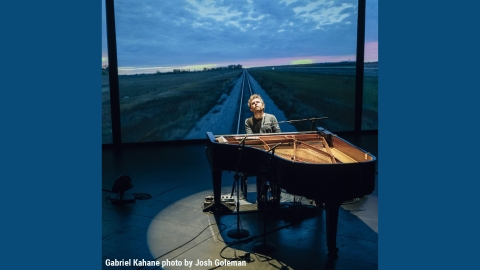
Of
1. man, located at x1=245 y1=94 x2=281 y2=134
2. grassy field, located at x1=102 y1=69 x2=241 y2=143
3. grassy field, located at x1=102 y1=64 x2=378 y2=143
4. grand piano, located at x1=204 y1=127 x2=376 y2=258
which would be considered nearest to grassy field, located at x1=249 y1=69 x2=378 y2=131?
grassy field, located at x1=102 y1=64 x2=378 y2=143

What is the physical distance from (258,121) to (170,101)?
4.83m

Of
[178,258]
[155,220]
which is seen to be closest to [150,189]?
[155,220]

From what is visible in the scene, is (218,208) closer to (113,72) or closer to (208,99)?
(113,72)

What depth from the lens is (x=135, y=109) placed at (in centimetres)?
914

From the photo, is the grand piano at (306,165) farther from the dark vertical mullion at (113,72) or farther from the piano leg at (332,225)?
the dark vertical mullion at (113,72)

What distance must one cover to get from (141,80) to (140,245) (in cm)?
564

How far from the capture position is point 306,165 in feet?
10.8

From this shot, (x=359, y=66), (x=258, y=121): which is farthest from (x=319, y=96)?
(x=258, y=121)

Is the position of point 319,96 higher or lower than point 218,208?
higher

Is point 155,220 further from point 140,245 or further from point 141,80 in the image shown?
point 141,80

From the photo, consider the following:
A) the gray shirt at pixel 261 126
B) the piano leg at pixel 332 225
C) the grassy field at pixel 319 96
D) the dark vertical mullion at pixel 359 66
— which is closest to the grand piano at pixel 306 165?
the piano leg at pixel 332 225

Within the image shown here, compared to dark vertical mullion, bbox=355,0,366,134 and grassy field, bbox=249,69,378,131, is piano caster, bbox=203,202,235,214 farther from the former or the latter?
dark vertical mullion, bbox=355,0,366,134

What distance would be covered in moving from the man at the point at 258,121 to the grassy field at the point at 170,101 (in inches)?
175

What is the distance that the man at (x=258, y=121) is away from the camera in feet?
16.3
